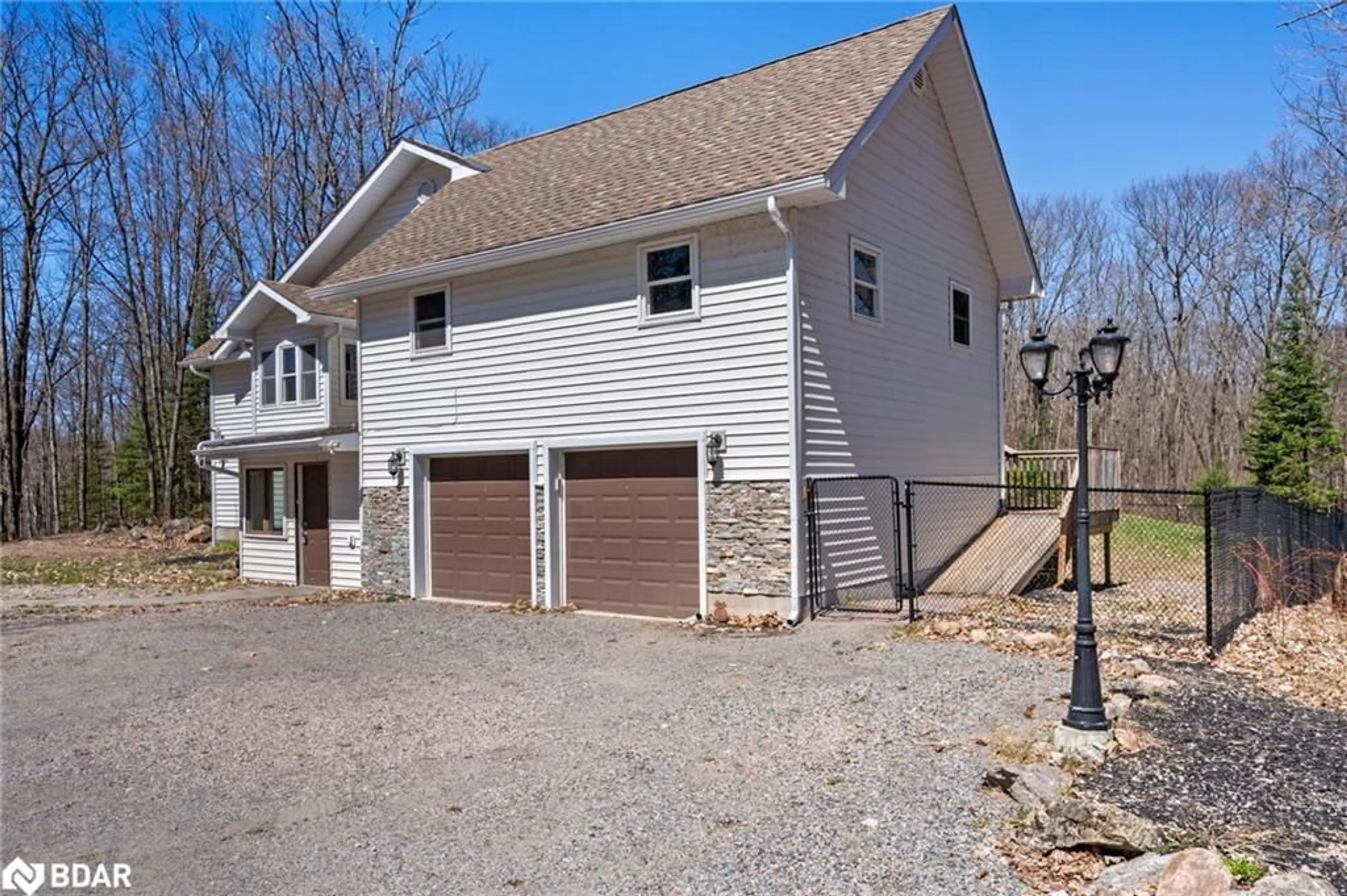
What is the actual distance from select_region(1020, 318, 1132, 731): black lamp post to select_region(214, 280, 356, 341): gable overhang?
13706 mm

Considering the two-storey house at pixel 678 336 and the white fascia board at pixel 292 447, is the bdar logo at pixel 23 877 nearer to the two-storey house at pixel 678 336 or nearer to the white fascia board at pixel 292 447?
the two-storey house at pixel 678 336

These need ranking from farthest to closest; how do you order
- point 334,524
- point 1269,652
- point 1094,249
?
point 1094,249
point 334,524
point 1269,652

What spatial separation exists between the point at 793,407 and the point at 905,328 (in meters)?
3.47

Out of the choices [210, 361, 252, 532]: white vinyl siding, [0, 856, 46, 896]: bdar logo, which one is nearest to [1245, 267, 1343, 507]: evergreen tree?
[0, 856, 46, 896]: bdar logo

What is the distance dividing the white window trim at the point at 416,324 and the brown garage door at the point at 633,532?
296 cm

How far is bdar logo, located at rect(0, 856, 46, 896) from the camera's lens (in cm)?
425

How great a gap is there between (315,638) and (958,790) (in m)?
8.16

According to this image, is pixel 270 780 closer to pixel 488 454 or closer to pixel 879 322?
pixel 488 454

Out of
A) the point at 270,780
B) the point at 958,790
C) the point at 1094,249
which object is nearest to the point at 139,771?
the point at 270,780

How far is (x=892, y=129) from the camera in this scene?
12602mm

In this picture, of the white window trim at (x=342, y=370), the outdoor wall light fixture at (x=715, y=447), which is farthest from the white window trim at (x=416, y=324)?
the outdoor wall light fixture at (x=715, y=447)

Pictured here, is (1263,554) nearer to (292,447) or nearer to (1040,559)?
(1040,559)

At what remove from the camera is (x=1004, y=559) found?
42.5 ft

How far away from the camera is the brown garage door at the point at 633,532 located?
1150cm
